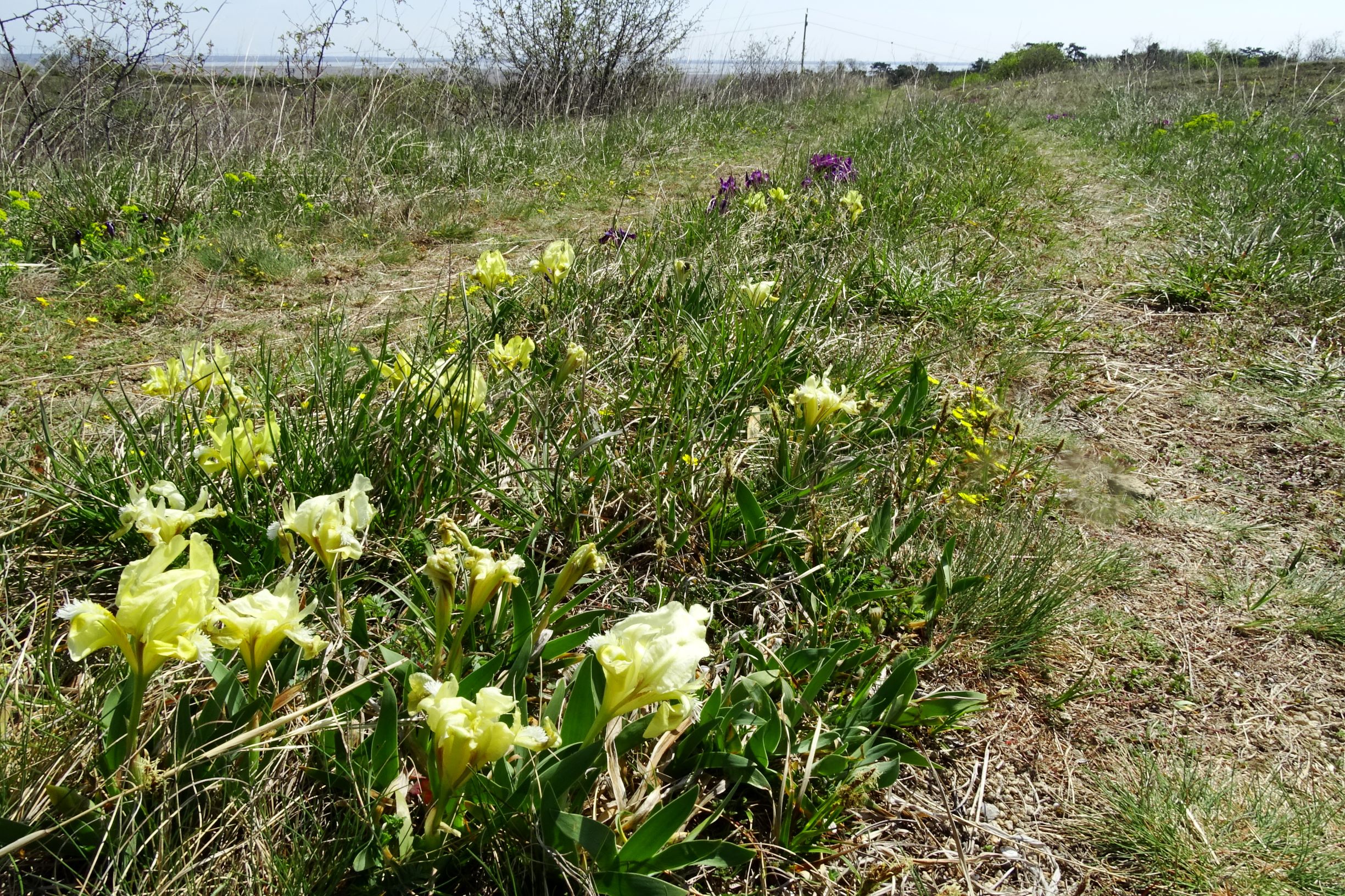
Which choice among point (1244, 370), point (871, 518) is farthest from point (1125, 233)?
point (871, 518)

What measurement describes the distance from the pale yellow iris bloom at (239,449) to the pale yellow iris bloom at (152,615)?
2.02 feet

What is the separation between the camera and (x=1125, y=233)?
15.2 ft

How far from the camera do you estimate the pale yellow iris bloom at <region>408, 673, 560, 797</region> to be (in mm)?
908

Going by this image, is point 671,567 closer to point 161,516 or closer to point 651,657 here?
point 651,657

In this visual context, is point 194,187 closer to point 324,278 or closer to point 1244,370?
point 324,278

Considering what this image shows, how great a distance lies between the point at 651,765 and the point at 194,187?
448cm

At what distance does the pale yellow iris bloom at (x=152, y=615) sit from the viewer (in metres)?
0.84

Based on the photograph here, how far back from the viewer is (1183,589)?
1.96 meters

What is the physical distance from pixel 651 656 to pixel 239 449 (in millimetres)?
984

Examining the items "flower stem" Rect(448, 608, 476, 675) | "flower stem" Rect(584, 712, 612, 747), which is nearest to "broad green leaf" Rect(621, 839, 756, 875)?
"flower stem" Rect(584, 712, 612, 747)

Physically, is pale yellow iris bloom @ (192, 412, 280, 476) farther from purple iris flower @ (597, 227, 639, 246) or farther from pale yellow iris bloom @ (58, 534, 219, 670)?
purple iris flower @ (597, 227, 639, 246)

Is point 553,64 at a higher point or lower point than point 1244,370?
higher

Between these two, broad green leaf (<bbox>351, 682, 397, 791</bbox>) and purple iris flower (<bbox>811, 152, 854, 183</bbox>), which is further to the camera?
purple iris flower (<bbox>811, 152, 854, 183</bbox>)

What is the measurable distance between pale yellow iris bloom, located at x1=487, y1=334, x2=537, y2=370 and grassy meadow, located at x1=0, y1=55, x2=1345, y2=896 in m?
0.01
